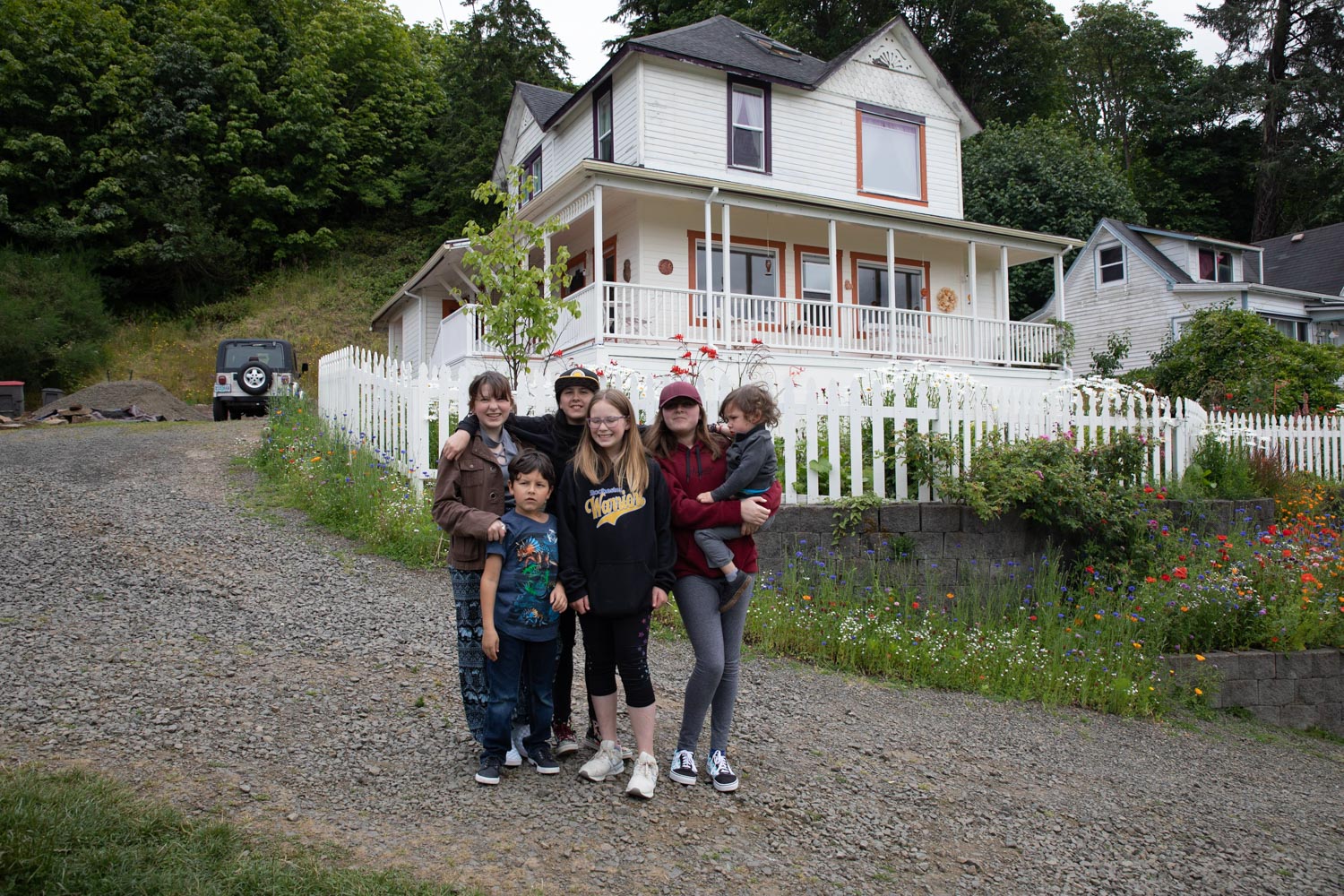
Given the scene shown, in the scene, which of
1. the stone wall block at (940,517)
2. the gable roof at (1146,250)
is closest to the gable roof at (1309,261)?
the gable roof at (1146,250)

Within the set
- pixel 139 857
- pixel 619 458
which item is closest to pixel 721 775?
pixel 619 458

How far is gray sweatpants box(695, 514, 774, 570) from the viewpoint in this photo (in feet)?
12.4

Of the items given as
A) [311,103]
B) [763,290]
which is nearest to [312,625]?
[763,290]

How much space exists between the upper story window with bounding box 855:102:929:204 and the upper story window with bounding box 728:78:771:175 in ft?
7.25

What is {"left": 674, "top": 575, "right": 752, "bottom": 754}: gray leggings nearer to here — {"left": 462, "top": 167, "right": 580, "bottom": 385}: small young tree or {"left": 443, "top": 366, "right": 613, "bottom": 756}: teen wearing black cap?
{"left": 443, "top": 366, "right": 613, "bottom": 756}: teen wearing black cap

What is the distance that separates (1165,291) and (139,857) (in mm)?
28760

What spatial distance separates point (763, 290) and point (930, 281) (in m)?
3.98

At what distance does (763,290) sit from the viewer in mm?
17609

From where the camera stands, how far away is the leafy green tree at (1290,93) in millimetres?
37219

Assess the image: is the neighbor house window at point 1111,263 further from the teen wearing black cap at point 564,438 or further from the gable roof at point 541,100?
the teen wearing black cap at point 564,438

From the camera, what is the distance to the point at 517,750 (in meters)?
3.87

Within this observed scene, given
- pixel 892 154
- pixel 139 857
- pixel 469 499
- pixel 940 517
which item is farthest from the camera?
pixel 892 154

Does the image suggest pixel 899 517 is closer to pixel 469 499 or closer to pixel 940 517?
pixel 940 517

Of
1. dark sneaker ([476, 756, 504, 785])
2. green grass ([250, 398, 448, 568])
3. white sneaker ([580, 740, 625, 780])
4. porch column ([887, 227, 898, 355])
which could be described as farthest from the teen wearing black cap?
porch column ([887, 227, 898, 355])
